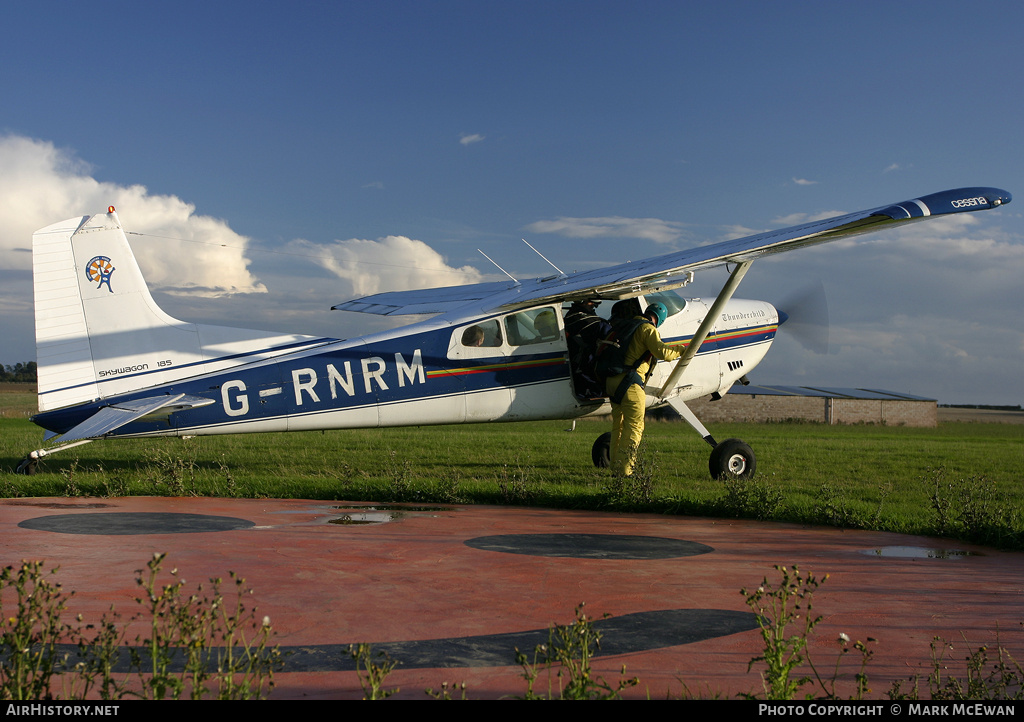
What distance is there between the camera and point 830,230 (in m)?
10.1

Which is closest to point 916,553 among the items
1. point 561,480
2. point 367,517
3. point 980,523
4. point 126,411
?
point 980,523

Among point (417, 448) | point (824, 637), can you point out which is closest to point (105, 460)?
point (417, 448)

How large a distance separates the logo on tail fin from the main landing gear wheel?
353 inches

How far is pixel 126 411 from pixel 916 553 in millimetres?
8914

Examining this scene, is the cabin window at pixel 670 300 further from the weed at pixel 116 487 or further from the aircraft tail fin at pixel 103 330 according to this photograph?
the weed at pixel 116 487

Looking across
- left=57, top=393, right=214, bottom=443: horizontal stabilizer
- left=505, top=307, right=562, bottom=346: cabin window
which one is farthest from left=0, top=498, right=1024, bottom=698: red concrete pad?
left=505, top=307, right=562, bottom=346: cabin window

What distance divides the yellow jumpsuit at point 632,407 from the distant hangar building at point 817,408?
38.2 metres

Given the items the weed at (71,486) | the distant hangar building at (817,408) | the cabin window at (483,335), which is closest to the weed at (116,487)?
the weed at (71,486)

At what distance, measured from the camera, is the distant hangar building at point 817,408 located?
4912 cm

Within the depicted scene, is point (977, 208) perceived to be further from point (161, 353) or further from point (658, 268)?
point (161, 353)

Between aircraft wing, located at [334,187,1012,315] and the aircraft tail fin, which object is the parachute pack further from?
the aircraft tail fin

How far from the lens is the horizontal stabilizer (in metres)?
9.11

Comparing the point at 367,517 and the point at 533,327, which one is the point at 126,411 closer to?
the point at 367,517

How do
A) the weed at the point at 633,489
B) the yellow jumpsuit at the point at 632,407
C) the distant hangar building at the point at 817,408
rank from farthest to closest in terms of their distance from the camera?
the distant hangar building at the point at 817,408
the yellow jumpsuit at the point at 632,407
the weed at the point at 633,489
